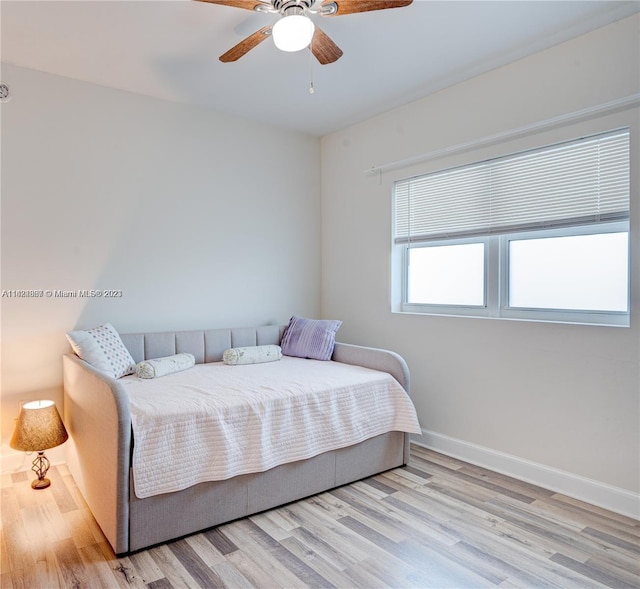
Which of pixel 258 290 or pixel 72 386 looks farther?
pixel 258 290

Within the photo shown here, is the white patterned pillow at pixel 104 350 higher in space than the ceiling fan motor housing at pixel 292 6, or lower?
lower

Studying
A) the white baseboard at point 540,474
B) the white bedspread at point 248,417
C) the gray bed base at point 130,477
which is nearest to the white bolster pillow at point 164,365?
the white bedspread at point 248,417

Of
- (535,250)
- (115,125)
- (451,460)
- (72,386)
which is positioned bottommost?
(451,460)

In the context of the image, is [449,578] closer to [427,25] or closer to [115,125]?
[427,25]

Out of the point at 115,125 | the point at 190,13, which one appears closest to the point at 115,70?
the point at 115,125

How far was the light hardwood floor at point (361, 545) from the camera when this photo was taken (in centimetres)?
180

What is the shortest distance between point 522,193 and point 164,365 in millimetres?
2448

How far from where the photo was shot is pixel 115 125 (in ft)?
10.5

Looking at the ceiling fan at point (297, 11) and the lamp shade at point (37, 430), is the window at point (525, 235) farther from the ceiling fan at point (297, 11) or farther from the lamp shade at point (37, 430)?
the lamp shade at point (37, 430)

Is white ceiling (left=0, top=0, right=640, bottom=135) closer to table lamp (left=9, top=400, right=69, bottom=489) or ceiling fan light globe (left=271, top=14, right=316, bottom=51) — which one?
ceiling fan light globe (left=271, top=14, right=316, bottom=51)

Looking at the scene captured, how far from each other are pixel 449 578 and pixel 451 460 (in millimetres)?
1309

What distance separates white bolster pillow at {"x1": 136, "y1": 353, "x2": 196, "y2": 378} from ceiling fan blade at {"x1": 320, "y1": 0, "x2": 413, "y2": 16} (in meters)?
2.10

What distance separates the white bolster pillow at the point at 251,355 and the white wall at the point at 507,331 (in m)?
0.87

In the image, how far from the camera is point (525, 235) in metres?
2.85
